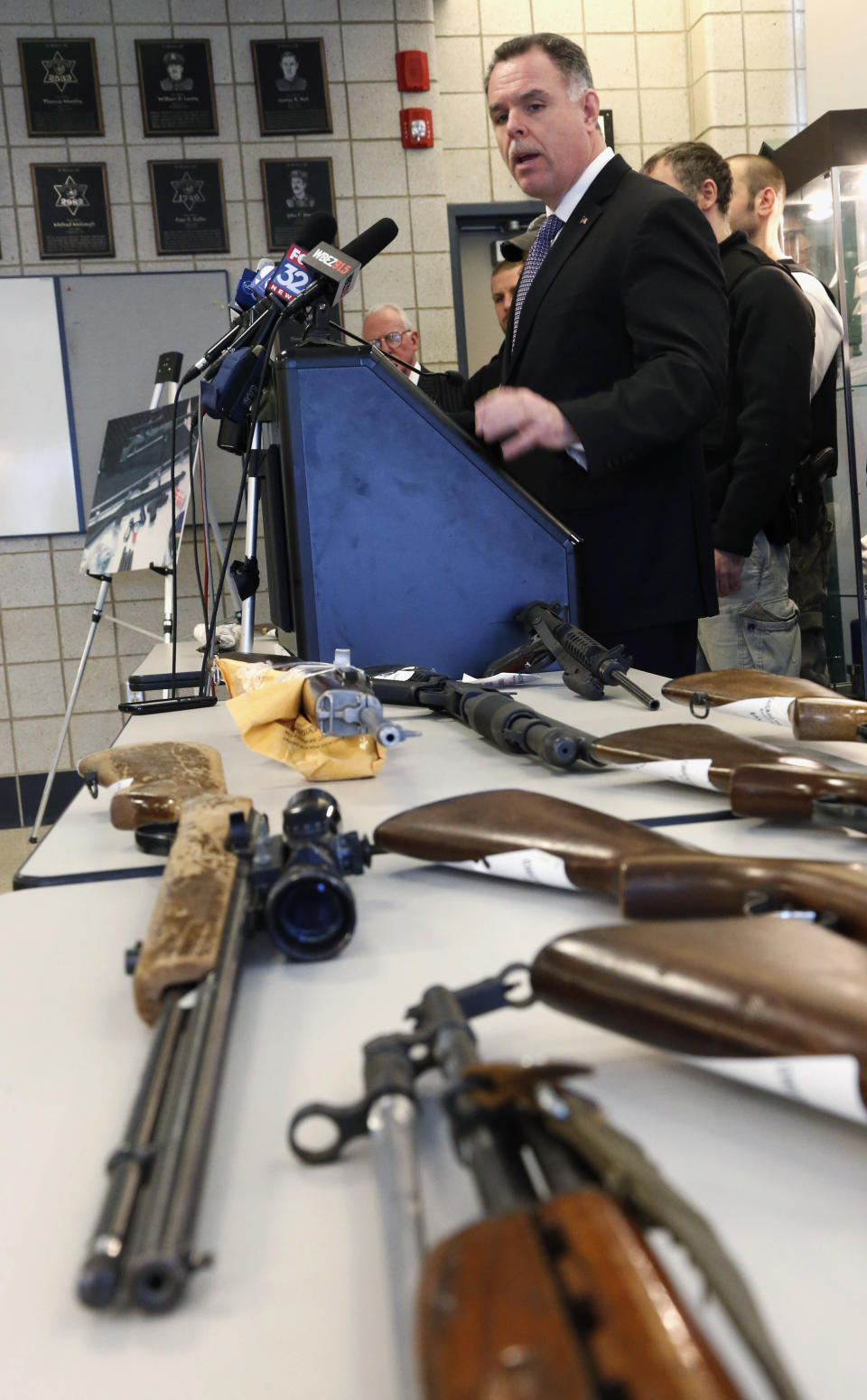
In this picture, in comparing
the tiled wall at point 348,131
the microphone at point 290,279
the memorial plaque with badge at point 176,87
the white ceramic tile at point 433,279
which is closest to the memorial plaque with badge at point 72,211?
the tiled wall at point 348,131

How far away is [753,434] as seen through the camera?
2762 millimetres

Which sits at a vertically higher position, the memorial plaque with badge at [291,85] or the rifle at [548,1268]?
the memorial plaque with badge at [291,85]

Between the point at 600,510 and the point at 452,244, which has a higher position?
the point at 452,244

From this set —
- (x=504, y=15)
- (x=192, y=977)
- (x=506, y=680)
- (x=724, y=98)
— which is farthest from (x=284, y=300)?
(x=724, y=98)

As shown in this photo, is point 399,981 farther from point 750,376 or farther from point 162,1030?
point 750,376

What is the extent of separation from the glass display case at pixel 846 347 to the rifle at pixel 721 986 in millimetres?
3400

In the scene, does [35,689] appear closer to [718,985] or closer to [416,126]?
[416,126]

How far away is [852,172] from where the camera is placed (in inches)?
144

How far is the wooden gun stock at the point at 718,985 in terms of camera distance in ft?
1.29

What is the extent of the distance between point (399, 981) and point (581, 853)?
0.14 metres

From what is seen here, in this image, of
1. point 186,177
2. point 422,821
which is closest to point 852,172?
point 186,177

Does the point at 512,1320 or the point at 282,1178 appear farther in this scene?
the point at 282,1178

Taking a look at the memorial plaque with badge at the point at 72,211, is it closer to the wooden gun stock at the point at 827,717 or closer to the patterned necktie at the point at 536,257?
the patterned necktie at the point at 536,257

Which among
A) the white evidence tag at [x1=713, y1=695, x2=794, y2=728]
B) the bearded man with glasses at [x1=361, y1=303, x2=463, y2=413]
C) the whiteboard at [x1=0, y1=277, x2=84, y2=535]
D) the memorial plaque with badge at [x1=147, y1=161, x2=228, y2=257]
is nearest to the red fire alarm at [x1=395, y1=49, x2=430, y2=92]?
the memorial plaque with badge at [x1=147, y1=161, x2=228, y2=257]
